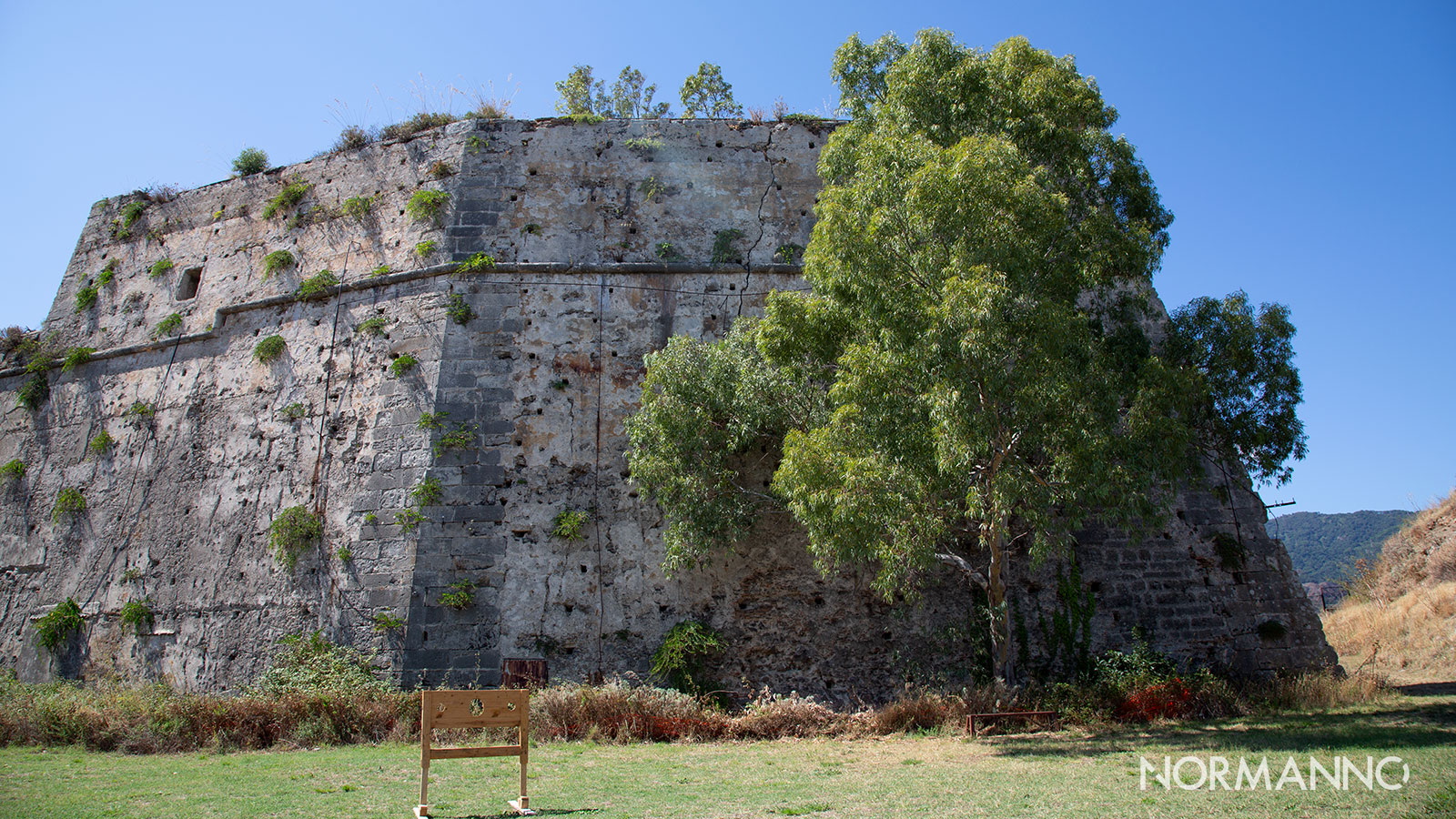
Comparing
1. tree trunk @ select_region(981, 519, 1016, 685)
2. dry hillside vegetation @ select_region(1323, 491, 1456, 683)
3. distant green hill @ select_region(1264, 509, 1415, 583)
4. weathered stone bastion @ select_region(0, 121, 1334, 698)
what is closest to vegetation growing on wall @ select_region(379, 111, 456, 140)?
weathered stone bastion @ select_region(0, 121, 1334, 698)

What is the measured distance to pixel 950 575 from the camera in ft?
38.3

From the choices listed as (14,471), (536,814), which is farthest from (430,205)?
(536,814)

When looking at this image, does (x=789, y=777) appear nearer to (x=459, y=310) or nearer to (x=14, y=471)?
(x=459, y=310)

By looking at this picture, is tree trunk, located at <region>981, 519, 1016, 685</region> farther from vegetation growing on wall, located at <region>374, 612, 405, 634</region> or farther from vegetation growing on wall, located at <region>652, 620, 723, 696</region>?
vegetation growing on wall, located at <region>374, 612, 405, 634</region>

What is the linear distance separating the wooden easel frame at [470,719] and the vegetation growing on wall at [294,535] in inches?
281

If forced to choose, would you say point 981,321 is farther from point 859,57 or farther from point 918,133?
point 859,57

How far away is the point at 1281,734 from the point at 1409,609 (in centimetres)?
962

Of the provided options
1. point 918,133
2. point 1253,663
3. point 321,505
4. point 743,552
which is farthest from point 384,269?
point 1253,663

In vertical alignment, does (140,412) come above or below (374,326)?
below

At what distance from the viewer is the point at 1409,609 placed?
49.7 ft

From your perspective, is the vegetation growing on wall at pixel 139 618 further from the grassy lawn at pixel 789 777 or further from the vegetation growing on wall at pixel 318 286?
the vegetation growing on wall at pixel 318 286

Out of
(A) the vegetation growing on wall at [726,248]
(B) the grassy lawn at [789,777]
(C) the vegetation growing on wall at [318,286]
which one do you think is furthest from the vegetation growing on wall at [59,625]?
(A) the vegetation growing on wall at [726,248]

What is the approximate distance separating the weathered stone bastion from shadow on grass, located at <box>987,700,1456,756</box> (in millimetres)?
2040

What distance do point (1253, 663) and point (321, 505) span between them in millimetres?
12513
